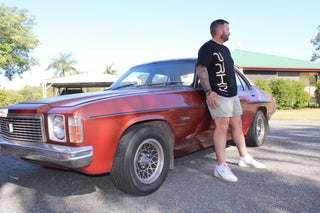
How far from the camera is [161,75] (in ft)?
12.0

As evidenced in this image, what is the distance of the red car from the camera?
219 cm

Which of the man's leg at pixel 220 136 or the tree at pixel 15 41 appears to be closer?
the man's leg at pixel 220 136

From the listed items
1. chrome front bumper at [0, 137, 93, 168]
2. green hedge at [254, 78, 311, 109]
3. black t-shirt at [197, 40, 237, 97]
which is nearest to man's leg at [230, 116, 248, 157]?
black t-shirt at [197, 40, 237, 97]

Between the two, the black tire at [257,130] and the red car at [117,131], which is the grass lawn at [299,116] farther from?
the red car at [117,131]

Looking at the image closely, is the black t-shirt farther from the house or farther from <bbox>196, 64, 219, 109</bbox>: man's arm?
the house

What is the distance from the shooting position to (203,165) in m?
3.57

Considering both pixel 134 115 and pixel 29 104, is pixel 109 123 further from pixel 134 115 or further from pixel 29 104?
pixel 29 104

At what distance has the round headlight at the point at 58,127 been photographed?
7.38 ft

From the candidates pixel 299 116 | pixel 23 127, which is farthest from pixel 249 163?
pixel 299 116

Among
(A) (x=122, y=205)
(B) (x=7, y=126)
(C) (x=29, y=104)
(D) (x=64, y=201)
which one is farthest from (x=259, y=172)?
(B) (x=7, y=126)

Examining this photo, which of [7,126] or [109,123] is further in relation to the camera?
[7,126]

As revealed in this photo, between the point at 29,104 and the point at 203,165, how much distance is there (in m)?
2.38

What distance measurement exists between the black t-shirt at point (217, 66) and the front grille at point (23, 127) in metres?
1.89

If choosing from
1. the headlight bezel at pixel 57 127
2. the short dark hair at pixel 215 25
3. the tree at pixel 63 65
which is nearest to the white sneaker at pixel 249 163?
the short dark hair at pixel 215 25
